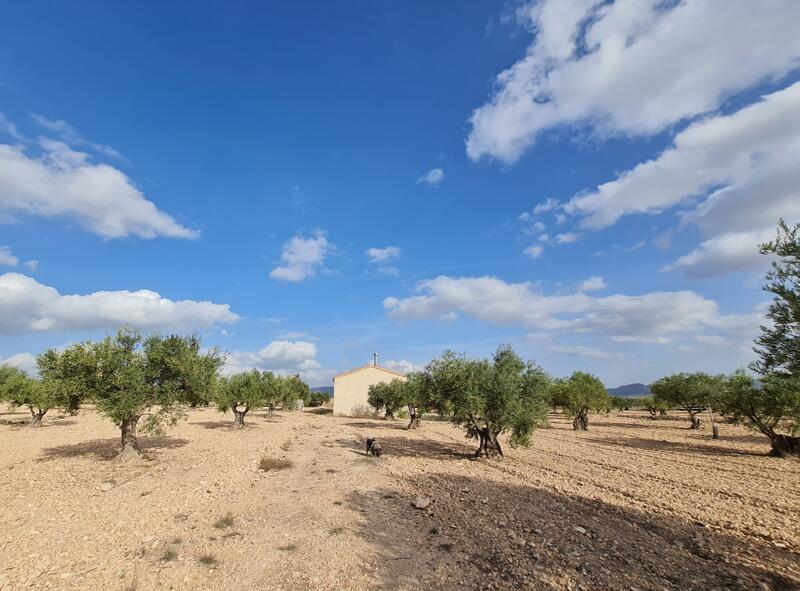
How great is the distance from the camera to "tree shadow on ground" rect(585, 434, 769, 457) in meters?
26.7

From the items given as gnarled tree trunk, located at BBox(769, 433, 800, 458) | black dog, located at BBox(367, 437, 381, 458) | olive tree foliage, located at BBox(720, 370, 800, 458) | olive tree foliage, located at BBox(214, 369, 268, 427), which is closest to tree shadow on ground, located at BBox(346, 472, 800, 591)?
black dog, located at BBox(367, 437, 381, 458)

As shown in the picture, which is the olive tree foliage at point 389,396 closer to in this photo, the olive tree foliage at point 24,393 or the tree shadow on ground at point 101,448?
the tree shadow on ground at point 101,448

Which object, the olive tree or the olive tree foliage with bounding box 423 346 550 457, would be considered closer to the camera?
the olive tree foliage with bounding box 423 346 550 457

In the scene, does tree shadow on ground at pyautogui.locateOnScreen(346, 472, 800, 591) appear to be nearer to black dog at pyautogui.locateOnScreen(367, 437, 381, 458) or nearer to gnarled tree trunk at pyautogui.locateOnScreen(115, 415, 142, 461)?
black dog at pyautogui.locateOnScreen(367, 437, 381, 458)

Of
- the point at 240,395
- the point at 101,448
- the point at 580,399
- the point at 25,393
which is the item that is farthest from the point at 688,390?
the point at 25,393

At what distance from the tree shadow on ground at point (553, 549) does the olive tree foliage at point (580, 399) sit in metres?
34.8

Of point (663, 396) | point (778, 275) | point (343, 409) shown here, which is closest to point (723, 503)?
point (778, 275)

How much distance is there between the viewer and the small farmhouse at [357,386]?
7481 cm

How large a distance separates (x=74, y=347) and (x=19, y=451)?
10.4 meters

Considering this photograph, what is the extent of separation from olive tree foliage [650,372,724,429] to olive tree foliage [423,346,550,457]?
28.1 metres

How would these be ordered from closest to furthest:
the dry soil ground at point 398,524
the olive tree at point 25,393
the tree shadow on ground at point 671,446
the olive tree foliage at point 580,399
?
the dry soil ground at point 398,524 < the tree shadow on ground at point 671,446 < the olive tree at point 25,393 < the olive tree foliage at point 580,399

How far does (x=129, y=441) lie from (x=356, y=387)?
54862 millimetres

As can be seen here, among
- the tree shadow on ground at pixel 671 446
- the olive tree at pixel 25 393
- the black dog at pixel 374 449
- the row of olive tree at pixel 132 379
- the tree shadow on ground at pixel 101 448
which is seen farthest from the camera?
the olive tree at pixel 25 393

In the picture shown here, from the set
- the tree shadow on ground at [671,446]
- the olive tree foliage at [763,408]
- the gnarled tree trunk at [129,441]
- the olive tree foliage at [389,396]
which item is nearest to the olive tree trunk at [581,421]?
the tree shadow on ground at [671,446]
